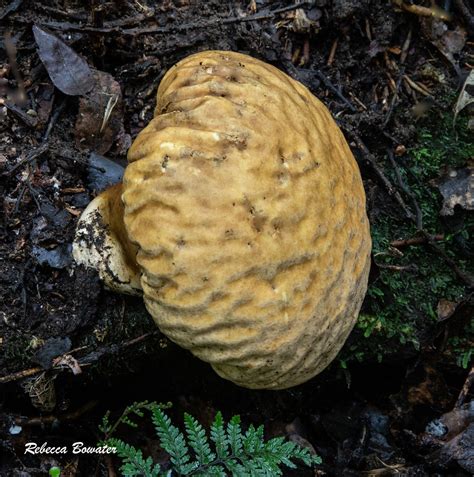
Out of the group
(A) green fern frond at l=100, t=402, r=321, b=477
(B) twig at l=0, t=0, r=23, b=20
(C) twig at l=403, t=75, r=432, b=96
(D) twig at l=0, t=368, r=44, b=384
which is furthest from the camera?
(C) twig at l=403, t=75, r=432, b=96

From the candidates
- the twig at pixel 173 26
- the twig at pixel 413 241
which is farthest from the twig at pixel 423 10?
the twig at pixel 413 241

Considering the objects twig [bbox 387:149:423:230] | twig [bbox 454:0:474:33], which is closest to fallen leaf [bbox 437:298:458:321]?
twig [bbox 387:149:423:230]

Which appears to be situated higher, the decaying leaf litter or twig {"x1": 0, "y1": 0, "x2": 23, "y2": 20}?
twig {"x1": 0, "y1": 0, "x2": 23, "y2": 20}

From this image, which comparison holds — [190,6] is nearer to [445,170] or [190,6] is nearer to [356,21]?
[356,21]

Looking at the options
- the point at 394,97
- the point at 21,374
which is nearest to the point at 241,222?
the point at 21,374

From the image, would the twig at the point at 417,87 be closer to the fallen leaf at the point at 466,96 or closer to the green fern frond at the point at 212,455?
the fallen leaf at the point at 466,96

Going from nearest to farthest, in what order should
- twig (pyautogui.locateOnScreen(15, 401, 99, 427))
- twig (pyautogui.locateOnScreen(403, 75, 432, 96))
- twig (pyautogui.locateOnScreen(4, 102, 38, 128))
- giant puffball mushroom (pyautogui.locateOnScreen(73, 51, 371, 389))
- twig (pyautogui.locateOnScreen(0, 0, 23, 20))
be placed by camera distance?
giant puffball mushroom (pyautogui.locateOnScreen(73, 51, 371, 389))
twig (pyautogui.locateOnScreen(15, 401, 99, 427))
twig (pyautogui.locateOnScreen(4, 102, 38, 128))
twig (pyautogui.locateOnScreen(0, 0, 23, 20))
twig (pyautogui.locateOnScreen(403, 75, 432, 96))

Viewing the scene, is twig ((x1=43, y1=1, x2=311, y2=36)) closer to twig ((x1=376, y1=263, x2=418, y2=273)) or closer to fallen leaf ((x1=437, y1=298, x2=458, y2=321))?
twig ((x1=376, y1=263, x2=418, y2=273))

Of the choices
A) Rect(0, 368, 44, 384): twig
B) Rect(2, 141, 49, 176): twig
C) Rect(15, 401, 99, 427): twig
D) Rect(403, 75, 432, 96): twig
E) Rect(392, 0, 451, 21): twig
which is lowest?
Rect(15, 401, 99, 427): twig

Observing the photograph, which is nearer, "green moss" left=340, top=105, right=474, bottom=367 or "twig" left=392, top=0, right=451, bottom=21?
"green moss" left=340, top=105, right=474, bottom=367
